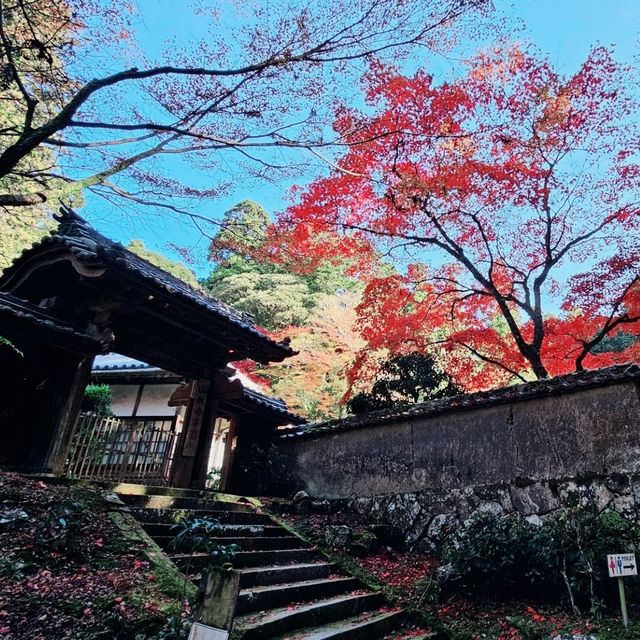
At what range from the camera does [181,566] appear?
16.8ft

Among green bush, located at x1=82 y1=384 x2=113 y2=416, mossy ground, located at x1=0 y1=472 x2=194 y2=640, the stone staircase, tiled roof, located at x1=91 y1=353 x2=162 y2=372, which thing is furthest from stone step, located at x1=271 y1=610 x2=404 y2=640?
tiled roof, located at x1=91 y1=353 x2=162 y2=372

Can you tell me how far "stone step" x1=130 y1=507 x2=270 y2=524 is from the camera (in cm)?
605

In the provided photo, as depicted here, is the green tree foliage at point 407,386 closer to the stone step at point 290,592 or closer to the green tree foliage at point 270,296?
the stone step at point 290,592

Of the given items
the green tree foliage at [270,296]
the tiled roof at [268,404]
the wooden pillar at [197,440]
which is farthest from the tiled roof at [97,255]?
the green tree foliage at [270,296]

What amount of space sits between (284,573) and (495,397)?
4.76 m

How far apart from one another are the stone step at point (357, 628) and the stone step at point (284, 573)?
0.89 meters

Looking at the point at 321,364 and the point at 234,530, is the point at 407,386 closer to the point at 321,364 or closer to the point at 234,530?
the point at 321,364

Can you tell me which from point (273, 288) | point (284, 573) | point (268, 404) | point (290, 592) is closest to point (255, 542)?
point (284, 573)

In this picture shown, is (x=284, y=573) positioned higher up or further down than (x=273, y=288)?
further down

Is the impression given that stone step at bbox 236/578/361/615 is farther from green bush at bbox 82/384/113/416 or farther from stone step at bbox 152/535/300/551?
green bush at bbox 82/384/113/416

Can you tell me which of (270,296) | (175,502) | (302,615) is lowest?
(302,615)

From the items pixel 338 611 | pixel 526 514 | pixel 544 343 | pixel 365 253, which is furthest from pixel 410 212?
pixel 338 611

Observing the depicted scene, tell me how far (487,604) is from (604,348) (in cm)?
2255

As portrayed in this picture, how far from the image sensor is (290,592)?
547cm
